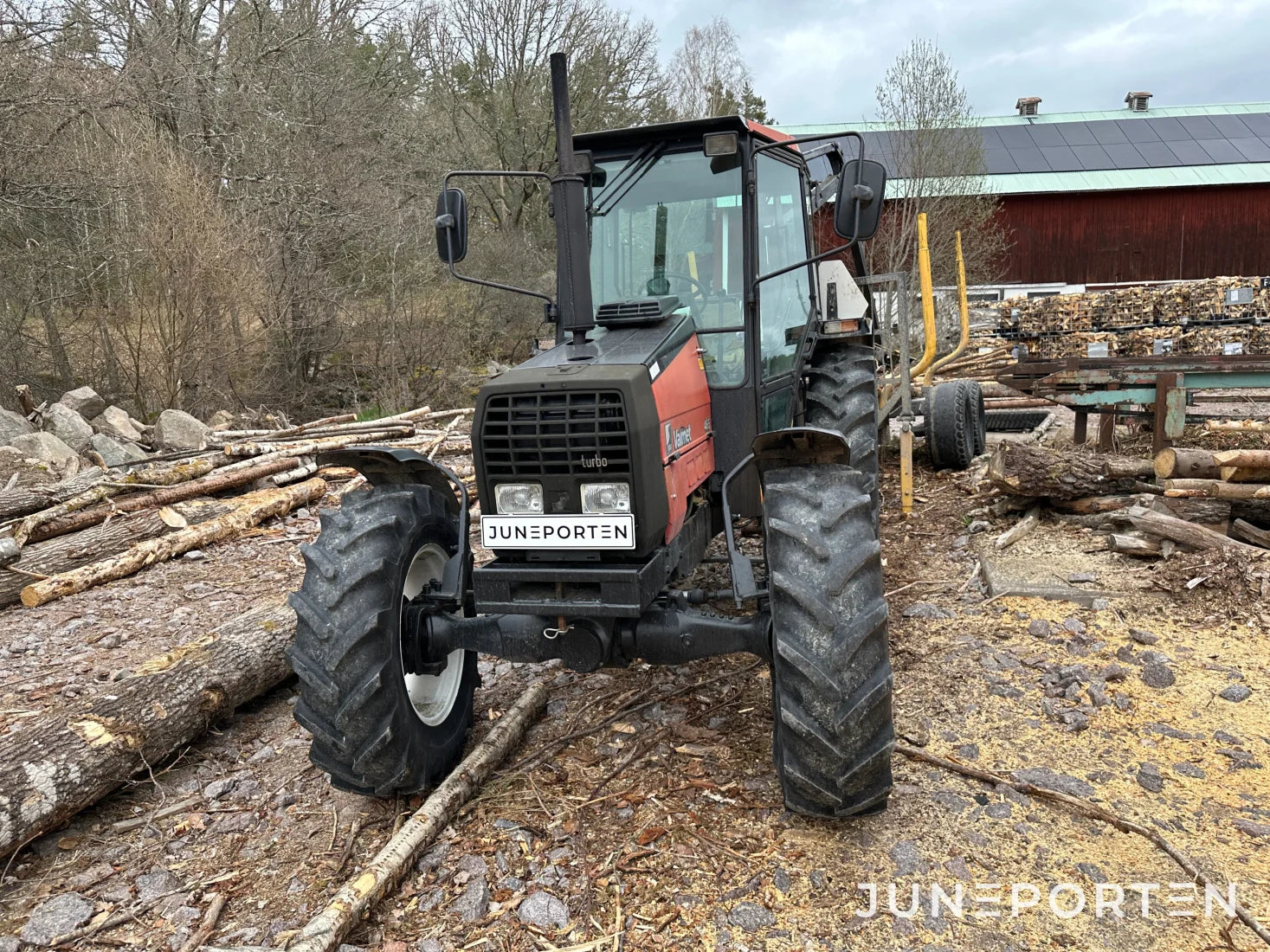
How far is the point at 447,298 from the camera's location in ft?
55.6

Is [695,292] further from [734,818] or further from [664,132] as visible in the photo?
[734,818]

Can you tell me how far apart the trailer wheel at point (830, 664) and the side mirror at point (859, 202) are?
122cm

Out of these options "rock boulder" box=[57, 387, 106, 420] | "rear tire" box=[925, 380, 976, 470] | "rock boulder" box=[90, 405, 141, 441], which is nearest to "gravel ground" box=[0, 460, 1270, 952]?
"rear tire" box=[925, 380, 976, 470]

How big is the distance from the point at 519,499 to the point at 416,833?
4.10ft

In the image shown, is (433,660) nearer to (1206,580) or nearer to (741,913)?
(741,913)

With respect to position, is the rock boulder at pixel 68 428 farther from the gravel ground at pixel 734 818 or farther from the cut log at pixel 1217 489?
the cut log at pixel 1217 489

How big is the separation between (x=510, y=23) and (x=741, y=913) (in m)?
24.4

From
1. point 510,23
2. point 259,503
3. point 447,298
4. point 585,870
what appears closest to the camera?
point 585,870

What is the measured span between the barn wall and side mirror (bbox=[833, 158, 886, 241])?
2395cm

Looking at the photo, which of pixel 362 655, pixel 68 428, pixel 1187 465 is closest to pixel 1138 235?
pixel 1187 465

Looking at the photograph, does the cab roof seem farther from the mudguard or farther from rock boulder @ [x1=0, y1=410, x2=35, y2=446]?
rock boulder @ [x1=0, y1=410, x2=35, y2=446]

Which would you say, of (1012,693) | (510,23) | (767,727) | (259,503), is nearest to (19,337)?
(259,503)

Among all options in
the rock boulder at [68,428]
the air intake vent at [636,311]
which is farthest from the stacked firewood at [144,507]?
the air intake vent at [636,311]

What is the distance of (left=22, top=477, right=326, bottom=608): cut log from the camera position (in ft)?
21.0
